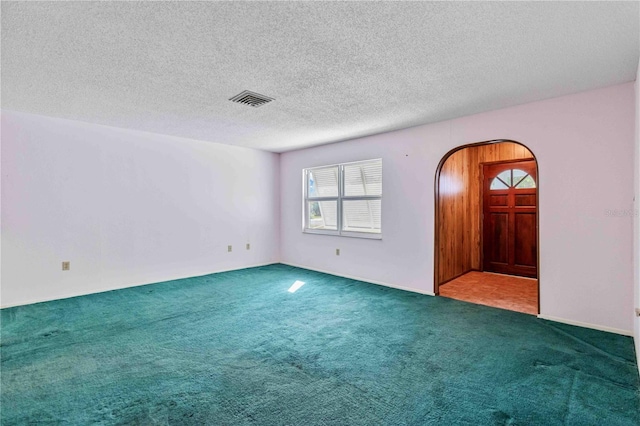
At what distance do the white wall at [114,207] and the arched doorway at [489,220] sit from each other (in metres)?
3.58

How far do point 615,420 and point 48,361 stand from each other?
3.82 m

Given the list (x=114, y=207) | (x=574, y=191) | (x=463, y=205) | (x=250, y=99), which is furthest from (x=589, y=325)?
(x=114, y=207)

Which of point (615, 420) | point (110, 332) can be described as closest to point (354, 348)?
point (615, 420)

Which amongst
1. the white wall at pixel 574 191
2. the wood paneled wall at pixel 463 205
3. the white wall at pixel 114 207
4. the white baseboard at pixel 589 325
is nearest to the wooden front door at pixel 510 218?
the wood paneled wall at pixel 463 205

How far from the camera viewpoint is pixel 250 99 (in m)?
3.29

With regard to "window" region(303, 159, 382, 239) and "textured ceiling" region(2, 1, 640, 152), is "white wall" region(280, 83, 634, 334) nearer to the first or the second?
"textured ceiling" region(2, 1, 640, 152)

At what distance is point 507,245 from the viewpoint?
220 inches

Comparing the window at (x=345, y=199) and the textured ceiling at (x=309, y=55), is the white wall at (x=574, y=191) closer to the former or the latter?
the textured ceiling at (x=309, y=55)

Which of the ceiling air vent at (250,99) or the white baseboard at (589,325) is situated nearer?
the white baseboard at (589,325)

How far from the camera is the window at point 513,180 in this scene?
5367 millimetres

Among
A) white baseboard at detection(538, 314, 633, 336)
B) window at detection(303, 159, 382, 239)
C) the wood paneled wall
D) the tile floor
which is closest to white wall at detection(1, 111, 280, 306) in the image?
window at detection(303, 159, 382, 239)

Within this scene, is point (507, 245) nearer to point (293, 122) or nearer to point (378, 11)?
point (293, 122)

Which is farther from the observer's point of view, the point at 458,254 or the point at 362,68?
the point at 458,254

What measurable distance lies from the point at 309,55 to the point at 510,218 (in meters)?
4.89
